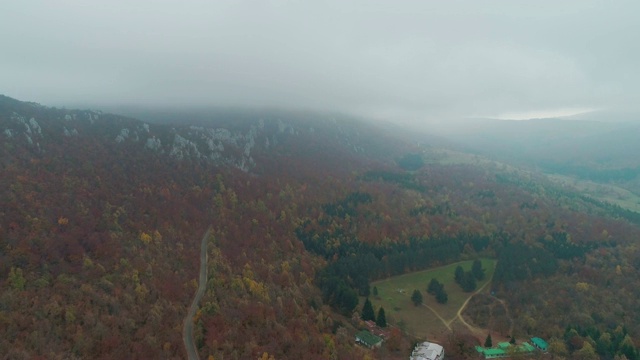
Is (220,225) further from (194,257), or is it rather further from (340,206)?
(340,206)

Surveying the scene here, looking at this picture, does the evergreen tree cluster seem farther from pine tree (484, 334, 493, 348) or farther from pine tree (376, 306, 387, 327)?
pine tree (484, 334, 493, 348)

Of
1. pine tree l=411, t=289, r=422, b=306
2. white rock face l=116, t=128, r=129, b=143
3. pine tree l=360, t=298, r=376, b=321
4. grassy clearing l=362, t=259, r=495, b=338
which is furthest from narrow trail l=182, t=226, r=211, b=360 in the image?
white rock face l=116, t=128, r=129, b=143

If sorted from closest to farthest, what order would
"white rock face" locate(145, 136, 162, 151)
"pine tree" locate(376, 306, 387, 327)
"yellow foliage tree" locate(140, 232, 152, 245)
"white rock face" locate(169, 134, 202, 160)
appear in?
"pine tree" locate(376, 306, 387, 327)
"yellow foliage tree" locate(140, 232, 152, 245)
"white rock face" locate(145, 136, 162, 151)
"white rock face" locate(169, 134, 202, 160)

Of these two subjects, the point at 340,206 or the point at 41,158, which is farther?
the point at 340,206

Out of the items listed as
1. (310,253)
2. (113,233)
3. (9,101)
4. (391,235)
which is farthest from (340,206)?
(9,101)

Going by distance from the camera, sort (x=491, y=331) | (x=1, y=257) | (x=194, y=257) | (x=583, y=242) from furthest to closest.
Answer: (x=583, y=242), (x=194, y=257), (x=491, y=331), (x=1, y=257)
